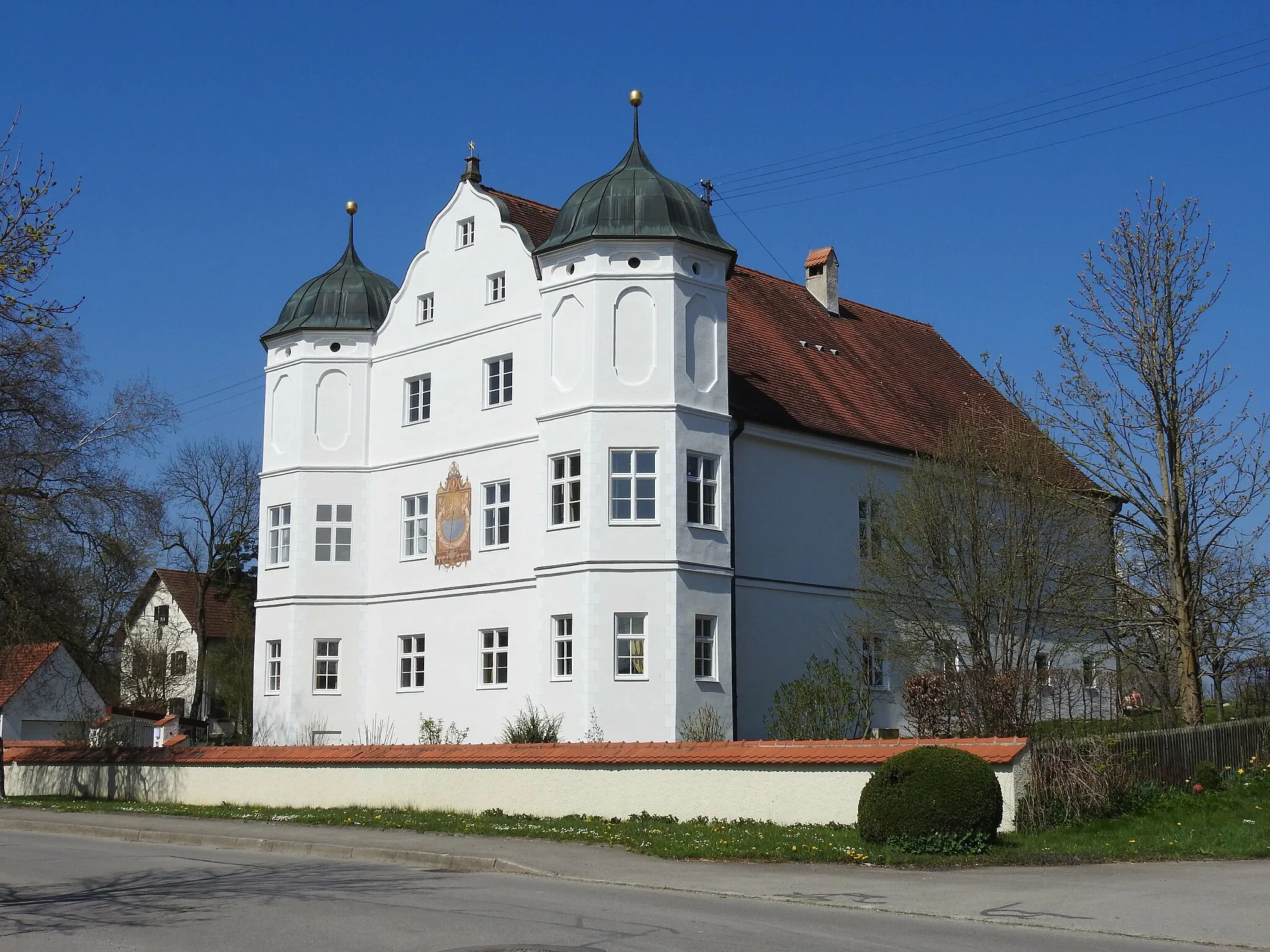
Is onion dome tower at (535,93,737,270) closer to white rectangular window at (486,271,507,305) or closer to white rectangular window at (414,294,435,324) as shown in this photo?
white rectangular window at (486,271,507,305)

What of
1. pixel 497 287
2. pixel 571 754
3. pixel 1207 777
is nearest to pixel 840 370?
pixel 497 287

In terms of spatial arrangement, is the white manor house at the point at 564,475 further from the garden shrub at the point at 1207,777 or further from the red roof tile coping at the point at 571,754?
the garden shrub at the point at 1207,777

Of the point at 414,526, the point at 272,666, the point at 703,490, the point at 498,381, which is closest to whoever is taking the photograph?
the point at 703,490

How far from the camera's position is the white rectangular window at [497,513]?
32.5 metres

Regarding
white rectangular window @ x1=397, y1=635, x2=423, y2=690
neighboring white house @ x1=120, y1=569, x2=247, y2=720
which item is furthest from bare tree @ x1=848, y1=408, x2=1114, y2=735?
neighboring white house @ x1=120, y1=569, x2=247, y2=720

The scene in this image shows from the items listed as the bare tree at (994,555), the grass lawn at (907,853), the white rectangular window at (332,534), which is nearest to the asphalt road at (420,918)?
the grass lawn at (907,853)

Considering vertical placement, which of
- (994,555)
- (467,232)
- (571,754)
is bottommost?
(571,754)

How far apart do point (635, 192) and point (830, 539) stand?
925 centimetres

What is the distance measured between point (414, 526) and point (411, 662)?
10.6ft

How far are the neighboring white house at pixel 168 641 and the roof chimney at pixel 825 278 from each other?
2633cm

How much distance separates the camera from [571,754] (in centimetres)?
2362

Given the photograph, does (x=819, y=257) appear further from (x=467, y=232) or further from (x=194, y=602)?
(x=194, y=602)

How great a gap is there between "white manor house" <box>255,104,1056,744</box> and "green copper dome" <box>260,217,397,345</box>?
0.30 feet

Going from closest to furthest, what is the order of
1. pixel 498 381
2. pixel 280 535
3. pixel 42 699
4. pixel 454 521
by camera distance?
pixel 498 381, pixel 454 521, pixel 280 535, pixel 42 699
